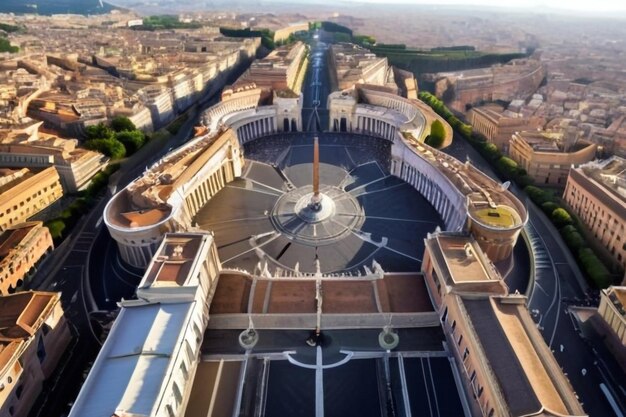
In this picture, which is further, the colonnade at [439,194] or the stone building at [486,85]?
the stone building at [486,85]

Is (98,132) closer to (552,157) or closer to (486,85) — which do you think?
(552,157)

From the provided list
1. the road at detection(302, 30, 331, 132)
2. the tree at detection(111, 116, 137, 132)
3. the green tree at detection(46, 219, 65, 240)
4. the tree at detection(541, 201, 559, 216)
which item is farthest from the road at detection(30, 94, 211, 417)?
the tree at detection(541, 201, 559, 216)

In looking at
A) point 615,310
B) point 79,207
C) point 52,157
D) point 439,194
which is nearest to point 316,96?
point 439,194

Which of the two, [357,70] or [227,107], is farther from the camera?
[357,70]

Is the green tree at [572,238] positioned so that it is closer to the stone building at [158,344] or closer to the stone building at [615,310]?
the stone building at [615,310]

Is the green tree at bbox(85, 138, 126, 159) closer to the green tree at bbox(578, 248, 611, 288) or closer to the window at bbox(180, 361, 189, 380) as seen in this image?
the window at bbox(180, 361, 189, 380)

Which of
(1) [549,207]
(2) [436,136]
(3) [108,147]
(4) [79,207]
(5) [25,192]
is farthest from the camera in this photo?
(2) [436,136]

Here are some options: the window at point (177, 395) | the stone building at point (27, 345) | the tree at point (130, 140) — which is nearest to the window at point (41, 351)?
the stone building at point (27, 345)
